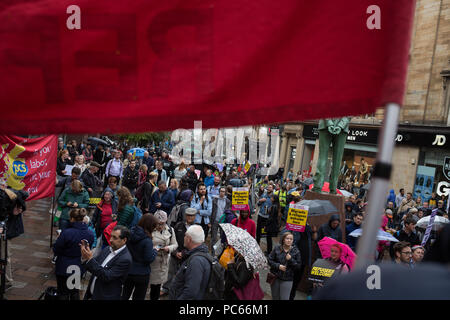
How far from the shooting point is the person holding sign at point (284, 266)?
5758mm

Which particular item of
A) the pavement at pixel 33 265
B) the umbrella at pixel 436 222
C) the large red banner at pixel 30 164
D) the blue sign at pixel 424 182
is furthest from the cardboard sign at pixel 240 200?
the blue sign at pixel 424 182

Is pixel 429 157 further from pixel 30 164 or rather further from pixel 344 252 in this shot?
pixel 30 164

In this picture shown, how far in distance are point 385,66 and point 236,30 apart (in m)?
0.80

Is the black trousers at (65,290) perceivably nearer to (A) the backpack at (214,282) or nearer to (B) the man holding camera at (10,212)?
(B) the man holding camera at (10,212)

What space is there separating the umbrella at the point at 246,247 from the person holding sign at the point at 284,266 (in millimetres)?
853

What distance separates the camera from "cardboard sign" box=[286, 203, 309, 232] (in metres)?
6.76

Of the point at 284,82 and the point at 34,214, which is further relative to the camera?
the point at 34,214

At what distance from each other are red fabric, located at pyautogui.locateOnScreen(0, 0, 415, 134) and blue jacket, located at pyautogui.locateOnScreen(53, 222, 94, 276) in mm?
3477

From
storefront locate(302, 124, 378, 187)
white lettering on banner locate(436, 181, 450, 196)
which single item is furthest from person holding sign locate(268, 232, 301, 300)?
storefront locate(302, 124, 378, 187)

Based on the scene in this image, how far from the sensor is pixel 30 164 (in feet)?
23.4

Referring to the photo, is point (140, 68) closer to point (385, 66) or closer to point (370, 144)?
point (385, 66)

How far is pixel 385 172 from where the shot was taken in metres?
1.47
